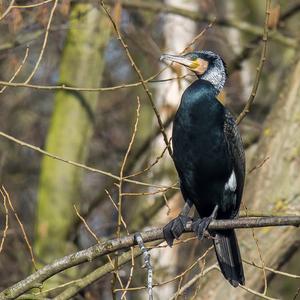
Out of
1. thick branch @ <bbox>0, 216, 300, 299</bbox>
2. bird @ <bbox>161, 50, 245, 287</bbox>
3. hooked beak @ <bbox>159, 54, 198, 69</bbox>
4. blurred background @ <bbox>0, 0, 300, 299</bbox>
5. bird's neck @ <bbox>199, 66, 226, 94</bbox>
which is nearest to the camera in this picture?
thick branch @ <bbox>0, 216, 300, 299</bbox>

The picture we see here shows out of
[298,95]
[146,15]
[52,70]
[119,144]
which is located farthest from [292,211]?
[119,144]

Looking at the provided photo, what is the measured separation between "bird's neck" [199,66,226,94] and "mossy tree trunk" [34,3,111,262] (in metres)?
2.40

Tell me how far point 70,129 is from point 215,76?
2.90 meters

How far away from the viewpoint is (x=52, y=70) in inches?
453

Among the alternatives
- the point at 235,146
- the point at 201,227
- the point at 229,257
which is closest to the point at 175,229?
the point at 201,227

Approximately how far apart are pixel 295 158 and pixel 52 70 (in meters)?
4.79

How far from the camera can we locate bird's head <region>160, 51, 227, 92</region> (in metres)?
6.62

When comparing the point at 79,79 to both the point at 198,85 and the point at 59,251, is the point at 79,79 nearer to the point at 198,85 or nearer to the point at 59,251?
the point at 59,251

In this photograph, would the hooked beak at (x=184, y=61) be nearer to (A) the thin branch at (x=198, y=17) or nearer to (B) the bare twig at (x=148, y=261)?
(B) the bare twig at (x=148, y=261)

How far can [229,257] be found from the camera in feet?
20.3

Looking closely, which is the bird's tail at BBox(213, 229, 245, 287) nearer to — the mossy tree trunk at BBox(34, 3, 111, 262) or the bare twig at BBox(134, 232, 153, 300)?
the bare twig at BBox(134, 232, 153, 300)

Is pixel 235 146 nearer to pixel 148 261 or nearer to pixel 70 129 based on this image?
pixel 148 261

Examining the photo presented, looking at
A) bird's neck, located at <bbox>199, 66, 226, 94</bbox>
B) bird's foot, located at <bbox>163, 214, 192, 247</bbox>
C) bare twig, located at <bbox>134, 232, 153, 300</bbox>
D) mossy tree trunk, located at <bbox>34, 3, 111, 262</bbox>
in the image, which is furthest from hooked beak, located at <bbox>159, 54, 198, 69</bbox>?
mossy tree trunk, located at <bbox>34, 3, 111, 262</bbox>

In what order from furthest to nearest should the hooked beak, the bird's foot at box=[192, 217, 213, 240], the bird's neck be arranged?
the bird's neck, the hooked beak, the bird's foot at box=[192, 217, 213, 240]
